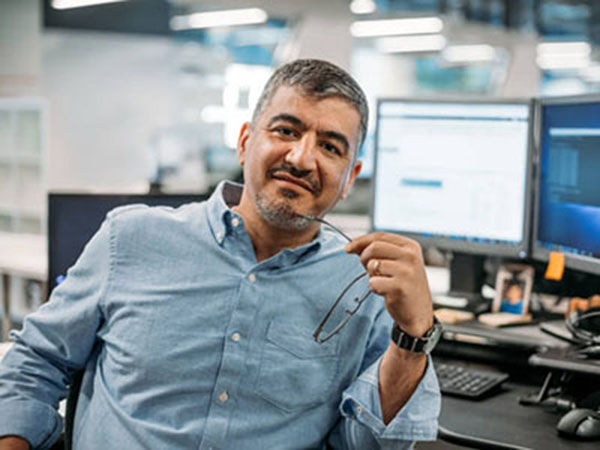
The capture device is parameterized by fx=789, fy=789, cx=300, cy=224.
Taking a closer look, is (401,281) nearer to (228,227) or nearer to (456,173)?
(228,227)

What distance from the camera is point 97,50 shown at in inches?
336

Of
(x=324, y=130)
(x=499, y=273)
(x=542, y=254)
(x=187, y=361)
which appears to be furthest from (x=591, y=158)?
(x=187, y=361)

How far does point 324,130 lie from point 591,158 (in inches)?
31.6

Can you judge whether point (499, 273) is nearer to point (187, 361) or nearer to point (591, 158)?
point (591, 158)

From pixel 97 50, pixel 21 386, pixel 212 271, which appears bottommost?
pixel 21 386

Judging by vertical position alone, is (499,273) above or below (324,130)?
below

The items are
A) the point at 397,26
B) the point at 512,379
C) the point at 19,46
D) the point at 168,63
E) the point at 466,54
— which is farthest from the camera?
the point at 466,54

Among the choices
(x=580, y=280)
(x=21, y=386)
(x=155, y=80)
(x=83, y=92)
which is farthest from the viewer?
(x=155, y=80)

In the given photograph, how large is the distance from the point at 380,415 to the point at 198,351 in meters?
0.33

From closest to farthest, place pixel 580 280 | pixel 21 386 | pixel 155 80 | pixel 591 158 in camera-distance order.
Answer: pixel 21 386, pixel 591 158, pixel 580 280, pixel 155 80

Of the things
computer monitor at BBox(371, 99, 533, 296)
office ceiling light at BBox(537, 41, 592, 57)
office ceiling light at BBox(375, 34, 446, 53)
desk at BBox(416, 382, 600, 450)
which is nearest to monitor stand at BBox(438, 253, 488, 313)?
computer monitor at BBox(371, 99, 533, 296)

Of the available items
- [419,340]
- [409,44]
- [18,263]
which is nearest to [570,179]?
[419,340]

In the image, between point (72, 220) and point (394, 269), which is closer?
point (394, 269)

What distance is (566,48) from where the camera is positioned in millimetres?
11805
